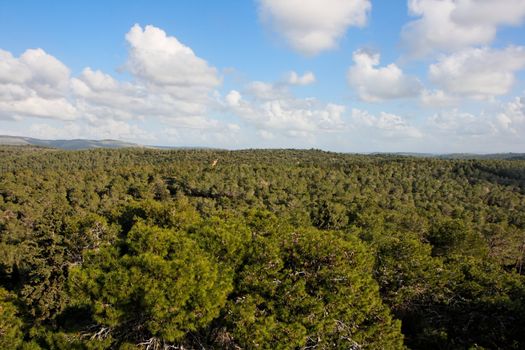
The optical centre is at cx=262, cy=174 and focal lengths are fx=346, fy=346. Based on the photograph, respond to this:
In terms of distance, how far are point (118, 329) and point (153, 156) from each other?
148 meters

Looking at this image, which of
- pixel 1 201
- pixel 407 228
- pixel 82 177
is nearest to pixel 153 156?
pixel 82 177

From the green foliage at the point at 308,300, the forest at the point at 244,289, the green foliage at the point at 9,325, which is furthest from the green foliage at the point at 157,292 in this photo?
the green foliage at the point at 9,325

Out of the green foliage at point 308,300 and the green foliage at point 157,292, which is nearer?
the green foliage at point 157,292

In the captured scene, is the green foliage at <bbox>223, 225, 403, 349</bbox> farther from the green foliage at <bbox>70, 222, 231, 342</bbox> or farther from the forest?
the green foliage at <bbox>70, 222, 231, 342</bbox>

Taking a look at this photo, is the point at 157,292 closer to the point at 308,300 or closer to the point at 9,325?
the point at 308,300

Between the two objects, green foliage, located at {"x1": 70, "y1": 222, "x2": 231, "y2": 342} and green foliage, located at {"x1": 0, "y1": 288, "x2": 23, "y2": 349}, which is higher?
green foliage, located at {"x1": 70, "y1": 222, "x2": 231, "y2": 342}

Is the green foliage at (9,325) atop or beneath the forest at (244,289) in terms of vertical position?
beneath

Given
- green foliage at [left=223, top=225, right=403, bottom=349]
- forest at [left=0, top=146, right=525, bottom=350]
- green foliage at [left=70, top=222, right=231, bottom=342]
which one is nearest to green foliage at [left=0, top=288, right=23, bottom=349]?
forest at [left=0, top=146, right=525, bottom=350]

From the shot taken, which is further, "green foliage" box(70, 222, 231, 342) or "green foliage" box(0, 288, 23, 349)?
"green foliage" box(0, 288, 23, 349)

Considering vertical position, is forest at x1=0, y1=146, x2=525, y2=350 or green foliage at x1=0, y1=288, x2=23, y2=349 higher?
forest at x1=0, y1=146, x2=525, y2=350

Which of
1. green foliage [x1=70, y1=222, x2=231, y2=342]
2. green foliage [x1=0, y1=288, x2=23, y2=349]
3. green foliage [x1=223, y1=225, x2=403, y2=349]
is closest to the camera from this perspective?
green foliage [x1=70, y1=222, x2=231, y2=342]

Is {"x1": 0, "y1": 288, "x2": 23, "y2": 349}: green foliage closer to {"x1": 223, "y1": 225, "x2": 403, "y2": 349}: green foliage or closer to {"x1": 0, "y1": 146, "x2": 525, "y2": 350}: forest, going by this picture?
{"x1": 0, "y1": 146, "x2": 525, "y2": 350}: forest

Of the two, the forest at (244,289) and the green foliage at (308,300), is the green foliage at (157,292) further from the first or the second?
the green foliage at (308,300)

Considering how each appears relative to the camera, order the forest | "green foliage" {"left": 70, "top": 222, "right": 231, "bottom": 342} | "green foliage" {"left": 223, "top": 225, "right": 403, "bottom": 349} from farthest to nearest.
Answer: the forest
"green foliage" {"left": 223, "top": 225, "right": 403, "bottom": 349}
"green foliage" {"left": 70, "top": 222, "right": 231, "bottom": 342}
